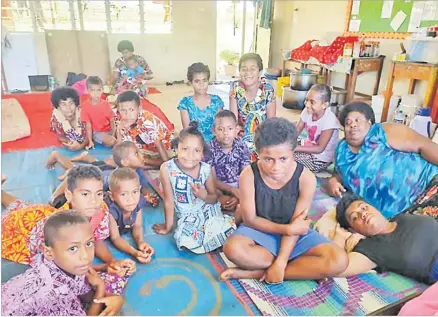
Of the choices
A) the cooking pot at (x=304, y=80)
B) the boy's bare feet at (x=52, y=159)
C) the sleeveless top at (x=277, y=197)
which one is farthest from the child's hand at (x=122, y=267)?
the cooking pot at (x=304, y=80)

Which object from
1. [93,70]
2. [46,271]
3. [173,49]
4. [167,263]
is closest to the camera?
[46,271]

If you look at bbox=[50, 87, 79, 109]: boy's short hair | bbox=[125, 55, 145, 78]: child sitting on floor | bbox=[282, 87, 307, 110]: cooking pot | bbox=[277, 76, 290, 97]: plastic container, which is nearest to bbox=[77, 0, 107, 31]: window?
bbox=[125, 55, 145, 78]: child sitting on floor

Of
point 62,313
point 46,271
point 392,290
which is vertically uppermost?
point 46,271

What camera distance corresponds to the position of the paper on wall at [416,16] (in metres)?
3.21

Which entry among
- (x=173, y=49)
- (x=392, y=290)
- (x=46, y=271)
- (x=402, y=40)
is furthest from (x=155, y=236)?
(x=173, y=49)

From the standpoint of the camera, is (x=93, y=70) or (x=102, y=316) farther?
(x=93, y=70)

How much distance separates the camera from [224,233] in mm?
1390

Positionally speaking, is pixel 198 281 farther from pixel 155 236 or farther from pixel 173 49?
pixel 173 49

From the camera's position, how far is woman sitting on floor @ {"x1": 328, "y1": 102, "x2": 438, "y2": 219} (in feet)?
4.99

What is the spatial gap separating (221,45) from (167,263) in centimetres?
493

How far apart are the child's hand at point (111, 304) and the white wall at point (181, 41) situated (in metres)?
4.66

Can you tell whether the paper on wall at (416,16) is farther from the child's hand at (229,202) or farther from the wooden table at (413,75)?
the child's hand at (229,202)

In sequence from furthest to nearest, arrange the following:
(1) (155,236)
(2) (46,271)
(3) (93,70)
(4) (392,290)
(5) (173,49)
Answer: (5) (173,49)
(3) (93,70)
(1) (155,236)
(4) (392,290)
(2) (46,271)

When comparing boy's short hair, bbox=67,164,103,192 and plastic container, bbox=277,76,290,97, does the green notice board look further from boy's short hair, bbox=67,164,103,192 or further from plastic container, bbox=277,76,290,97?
boy's short hair, bbox=67,164,103,192
